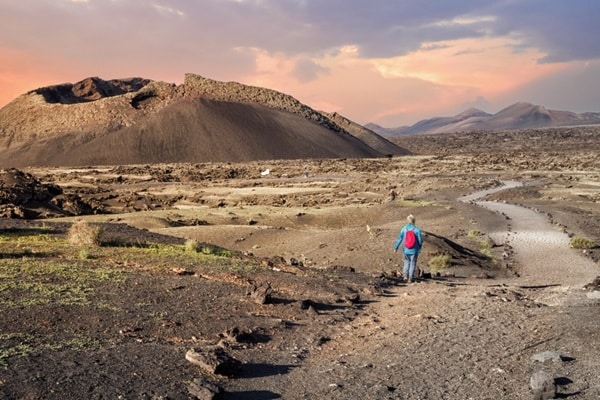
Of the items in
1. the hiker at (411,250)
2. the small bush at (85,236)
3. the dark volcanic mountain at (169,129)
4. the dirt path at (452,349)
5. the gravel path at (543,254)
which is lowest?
the gravel path at (543,254)

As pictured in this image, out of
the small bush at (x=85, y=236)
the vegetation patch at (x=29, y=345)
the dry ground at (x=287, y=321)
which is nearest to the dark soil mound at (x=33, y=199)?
the dry ground at (x=287, y=321)

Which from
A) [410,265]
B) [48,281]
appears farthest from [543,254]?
[48,281]

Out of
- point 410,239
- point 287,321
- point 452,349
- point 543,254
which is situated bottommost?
point 543,254

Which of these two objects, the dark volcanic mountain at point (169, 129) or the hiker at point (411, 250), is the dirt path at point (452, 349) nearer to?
the hiker at point (411, 250)

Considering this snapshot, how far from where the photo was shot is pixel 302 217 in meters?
33.5

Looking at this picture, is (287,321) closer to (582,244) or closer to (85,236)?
(85,236)

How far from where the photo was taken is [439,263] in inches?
741

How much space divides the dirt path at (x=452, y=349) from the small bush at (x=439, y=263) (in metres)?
5.16

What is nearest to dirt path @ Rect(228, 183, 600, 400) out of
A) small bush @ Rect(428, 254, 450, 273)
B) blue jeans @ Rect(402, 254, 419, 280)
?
blue jeans @ Rect(402, 254, 419, 280)

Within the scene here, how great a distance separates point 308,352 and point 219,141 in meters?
102

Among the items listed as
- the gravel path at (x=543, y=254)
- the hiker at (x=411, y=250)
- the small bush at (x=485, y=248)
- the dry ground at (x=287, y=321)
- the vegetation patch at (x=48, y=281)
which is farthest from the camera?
the small bush at (x=485, y=248)

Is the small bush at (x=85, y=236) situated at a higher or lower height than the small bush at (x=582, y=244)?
higher

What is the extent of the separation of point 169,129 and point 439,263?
97007 mm

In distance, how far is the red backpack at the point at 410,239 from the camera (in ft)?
47.8
